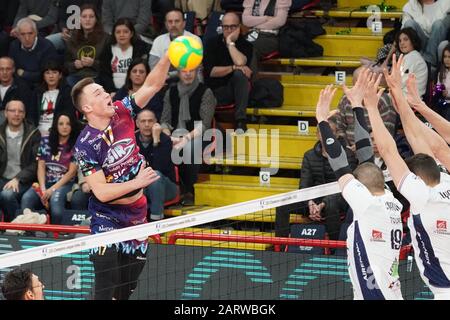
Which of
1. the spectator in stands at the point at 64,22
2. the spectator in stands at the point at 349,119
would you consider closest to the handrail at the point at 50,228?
the spectator in stands at the point at 349,119

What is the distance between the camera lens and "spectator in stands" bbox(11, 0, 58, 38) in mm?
19000

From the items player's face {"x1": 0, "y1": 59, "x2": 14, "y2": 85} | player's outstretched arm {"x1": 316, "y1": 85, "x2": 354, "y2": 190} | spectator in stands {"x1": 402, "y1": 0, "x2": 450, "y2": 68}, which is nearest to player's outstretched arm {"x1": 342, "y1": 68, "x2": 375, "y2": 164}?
player's outstretched arm {"x1": 316, "y1": 85, "x2": 354, "y2": 190}

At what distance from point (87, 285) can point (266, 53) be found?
204 inches

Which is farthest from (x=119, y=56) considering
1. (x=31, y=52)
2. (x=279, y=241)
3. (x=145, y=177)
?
(x=145, y=177)

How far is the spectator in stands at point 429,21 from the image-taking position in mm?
16359

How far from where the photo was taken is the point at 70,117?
54.0ft

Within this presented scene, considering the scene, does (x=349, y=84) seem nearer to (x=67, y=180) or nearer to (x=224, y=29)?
(x=224, y=29)

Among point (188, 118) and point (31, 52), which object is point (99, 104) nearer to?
point (188, 118)

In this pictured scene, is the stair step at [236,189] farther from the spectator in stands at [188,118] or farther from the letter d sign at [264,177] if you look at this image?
the spectator in stands at [188,118]

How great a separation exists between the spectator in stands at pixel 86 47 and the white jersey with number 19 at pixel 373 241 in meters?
8.34

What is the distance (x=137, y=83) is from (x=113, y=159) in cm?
527

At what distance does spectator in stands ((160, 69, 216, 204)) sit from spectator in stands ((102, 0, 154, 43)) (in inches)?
64.6

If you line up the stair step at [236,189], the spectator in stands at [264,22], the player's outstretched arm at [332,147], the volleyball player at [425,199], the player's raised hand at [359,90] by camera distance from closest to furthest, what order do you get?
the player's outstretched arm at [332,147]
the volleyball player at [425,199]
the player's raised hand at [359,90]
the stair step at [236,189]
the spectator in stands at [264,22]

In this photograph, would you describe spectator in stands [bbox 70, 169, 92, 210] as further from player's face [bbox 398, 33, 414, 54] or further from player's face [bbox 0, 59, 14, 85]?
player's face [bbox 398, 33, 414, 54]
